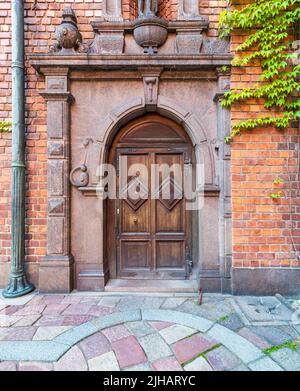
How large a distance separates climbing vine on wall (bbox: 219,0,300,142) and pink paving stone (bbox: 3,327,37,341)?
10.5ft

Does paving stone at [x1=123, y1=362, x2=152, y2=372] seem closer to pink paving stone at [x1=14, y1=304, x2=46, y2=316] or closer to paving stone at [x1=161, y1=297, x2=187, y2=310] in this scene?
paving stone at [x1=161, y1=297, x2=187, y2=310]

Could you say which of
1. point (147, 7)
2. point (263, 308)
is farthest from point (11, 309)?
point (147, 7)

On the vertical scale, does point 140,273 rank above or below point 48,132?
below

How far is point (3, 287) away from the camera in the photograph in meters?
3.48

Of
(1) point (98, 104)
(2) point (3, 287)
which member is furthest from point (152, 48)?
(2) point (3, 287)

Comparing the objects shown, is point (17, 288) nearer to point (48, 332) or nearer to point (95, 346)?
point (48, 332)

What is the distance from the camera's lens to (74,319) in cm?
262

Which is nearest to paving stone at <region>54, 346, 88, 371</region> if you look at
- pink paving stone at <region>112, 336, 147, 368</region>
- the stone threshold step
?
pink paving stone at <region>112, 336, 147, 368</region>

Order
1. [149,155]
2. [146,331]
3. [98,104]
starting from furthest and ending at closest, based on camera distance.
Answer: [149,155] → [98,104] → [146,331]

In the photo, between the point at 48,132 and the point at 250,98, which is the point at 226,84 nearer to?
the point at 250,98

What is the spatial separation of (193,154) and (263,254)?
1731 mm

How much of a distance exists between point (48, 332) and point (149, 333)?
101cm

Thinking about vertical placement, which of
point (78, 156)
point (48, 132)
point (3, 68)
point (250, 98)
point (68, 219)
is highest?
point (3, 68)

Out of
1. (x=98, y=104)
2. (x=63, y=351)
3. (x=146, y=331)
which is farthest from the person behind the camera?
(x=98, y=104)
